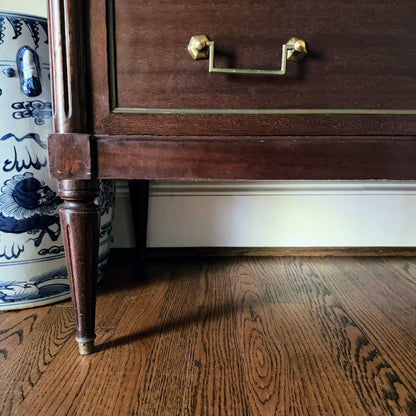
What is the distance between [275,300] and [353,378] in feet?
0.79

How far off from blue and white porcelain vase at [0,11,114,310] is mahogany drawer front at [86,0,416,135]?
0.60 feet

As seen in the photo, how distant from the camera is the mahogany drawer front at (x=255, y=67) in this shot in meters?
0.42

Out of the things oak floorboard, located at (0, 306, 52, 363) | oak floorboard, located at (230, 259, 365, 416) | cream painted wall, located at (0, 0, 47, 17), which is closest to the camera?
oak floorboard, located at (230, 259, 365, 416)

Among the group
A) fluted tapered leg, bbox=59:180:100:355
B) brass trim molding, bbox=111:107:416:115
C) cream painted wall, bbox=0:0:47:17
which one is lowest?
fluted tapered leg, bbox=59:180:100:355

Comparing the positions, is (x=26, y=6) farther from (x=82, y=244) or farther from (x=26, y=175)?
(x=82, y=244)

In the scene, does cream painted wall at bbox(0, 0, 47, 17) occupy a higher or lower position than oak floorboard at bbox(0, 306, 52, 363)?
higher

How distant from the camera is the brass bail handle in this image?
1.34 feet

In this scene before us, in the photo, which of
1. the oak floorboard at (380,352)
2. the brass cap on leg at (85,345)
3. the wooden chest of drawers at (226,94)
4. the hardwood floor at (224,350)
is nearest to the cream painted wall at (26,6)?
the wooden chest of drawers at (226,94)

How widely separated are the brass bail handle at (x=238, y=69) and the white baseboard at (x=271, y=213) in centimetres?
50

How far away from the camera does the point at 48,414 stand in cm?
36

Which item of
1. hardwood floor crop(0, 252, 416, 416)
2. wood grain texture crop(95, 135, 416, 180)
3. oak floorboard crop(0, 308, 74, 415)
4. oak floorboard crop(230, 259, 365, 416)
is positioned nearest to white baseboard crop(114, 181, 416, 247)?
hardwood floor crop(0, 252, 416, 416)

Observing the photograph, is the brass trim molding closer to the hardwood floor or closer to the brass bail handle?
the brass bail handle

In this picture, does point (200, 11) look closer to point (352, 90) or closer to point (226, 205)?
point (352, 90)

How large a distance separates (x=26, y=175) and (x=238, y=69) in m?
0.36
